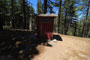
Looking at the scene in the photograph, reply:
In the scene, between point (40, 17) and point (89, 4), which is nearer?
point (40, 17)

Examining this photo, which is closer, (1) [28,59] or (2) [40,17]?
(1) [28,59]

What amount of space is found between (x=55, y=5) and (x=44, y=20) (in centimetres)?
813

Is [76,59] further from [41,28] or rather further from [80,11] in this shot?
[80,11]

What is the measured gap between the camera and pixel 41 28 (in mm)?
6629

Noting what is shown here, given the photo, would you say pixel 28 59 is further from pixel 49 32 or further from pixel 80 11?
pixel 80 11

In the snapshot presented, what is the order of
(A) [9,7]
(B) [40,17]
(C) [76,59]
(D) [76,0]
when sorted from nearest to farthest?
(C) [76,59] < (B) [40,17] < (D) [76,0] < (A) [9,7]

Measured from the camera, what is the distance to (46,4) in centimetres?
1212

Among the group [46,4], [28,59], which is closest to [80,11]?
[46,4]

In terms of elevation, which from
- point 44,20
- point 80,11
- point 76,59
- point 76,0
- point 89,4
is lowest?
point 76,59

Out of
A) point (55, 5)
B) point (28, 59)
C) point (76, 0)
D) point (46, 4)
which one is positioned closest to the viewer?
point (28, 59)

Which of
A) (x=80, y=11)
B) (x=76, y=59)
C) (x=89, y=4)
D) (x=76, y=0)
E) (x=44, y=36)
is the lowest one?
(x=76, y=59)

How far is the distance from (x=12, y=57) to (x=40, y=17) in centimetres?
384

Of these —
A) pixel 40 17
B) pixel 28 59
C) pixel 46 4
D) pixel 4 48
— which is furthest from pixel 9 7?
pixel 28 59

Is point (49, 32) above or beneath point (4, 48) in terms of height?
above
